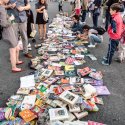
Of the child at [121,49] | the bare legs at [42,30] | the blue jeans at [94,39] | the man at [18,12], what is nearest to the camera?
the man at [18,12]

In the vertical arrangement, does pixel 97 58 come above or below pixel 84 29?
below

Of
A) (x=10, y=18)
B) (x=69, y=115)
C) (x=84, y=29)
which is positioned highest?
(x=10, y=18)

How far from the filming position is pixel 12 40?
477cm

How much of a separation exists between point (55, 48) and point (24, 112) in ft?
11.0

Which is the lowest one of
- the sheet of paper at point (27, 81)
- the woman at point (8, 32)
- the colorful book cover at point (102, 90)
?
the colorful book cover at point (102, 90)

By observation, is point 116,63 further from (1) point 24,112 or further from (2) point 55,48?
(1) point 24,112

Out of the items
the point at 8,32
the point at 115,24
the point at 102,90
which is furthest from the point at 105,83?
the point at 8,32

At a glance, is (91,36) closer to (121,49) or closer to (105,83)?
(121,49)

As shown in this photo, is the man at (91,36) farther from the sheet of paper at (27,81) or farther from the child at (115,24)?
the sheet of paper at (27,81)

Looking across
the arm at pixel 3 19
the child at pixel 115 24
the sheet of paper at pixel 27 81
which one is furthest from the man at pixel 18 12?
the child at pixel 115 24

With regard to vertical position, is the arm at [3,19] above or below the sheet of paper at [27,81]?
above

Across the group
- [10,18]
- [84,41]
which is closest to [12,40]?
[10,18]

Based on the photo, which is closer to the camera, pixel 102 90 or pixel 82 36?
pixel 102 90

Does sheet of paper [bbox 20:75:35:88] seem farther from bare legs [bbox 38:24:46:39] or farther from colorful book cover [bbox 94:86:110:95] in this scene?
bare legs [bbox 38:24:46:39]
